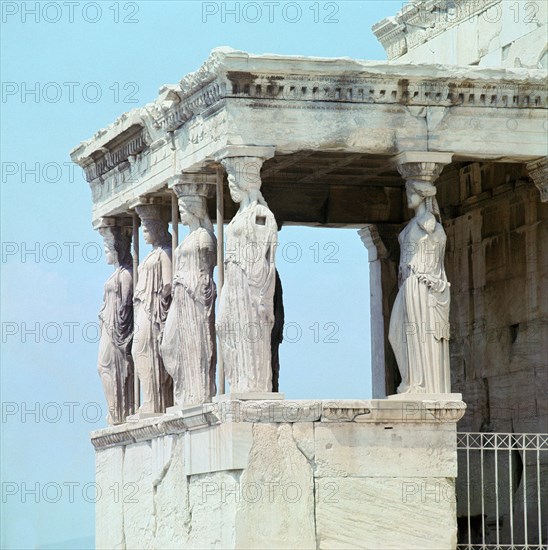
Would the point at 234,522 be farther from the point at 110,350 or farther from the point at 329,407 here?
the point at 110,350

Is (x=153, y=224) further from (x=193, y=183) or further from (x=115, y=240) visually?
(x=193, y=183)

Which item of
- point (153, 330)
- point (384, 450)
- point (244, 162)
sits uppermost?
point (244, 162)

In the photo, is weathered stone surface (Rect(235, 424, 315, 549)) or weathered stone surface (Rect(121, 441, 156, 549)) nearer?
weathered stone surface (Rect(235, 424, 315, 549))

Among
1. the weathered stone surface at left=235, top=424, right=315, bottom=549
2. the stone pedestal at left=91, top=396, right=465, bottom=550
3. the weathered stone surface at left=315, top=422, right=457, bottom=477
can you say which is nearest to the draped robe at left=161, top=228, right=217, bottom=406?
the stone pedestal at left=91, top=396, right=465, bottom=550

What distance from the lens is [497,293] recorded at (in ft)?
66.4

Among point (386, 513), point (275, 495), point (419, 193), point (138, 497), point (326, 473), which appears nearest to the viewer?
point (275, 495)

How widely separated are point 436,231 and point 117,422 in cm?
484

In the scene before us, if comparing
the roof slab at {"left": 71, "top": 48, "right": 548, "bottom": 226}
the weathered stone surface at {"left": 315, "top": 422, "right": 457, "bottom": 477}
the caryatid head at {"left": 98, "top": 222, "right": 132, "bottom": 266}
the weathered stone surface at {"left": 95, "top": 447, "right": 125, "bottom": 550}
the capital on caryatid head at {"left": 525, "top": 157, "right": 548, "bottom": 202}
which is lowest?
the weathered stone surface at {"left": 95, "top": 447, "right": 125, "bottom": 550}

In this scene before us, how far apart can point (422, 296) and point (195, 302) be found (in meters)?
2.17

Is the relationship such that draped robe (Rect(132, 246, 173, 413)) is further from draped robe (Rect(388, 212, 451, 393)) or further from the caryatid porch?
draped robe (Rect(388, 212, 451, 393))

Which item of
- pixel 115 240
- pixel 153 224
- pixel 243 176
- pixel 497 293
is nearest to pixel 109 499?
pixel 115 240

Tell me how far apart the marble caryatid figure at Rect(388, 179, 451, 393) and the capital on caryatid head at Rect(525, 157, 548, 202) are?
106cm

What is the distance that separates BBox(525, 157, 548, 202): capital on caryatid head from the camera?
59.0 feet

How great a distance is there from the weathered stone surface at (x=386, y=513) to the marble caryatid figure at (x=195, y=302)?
1.86 m
